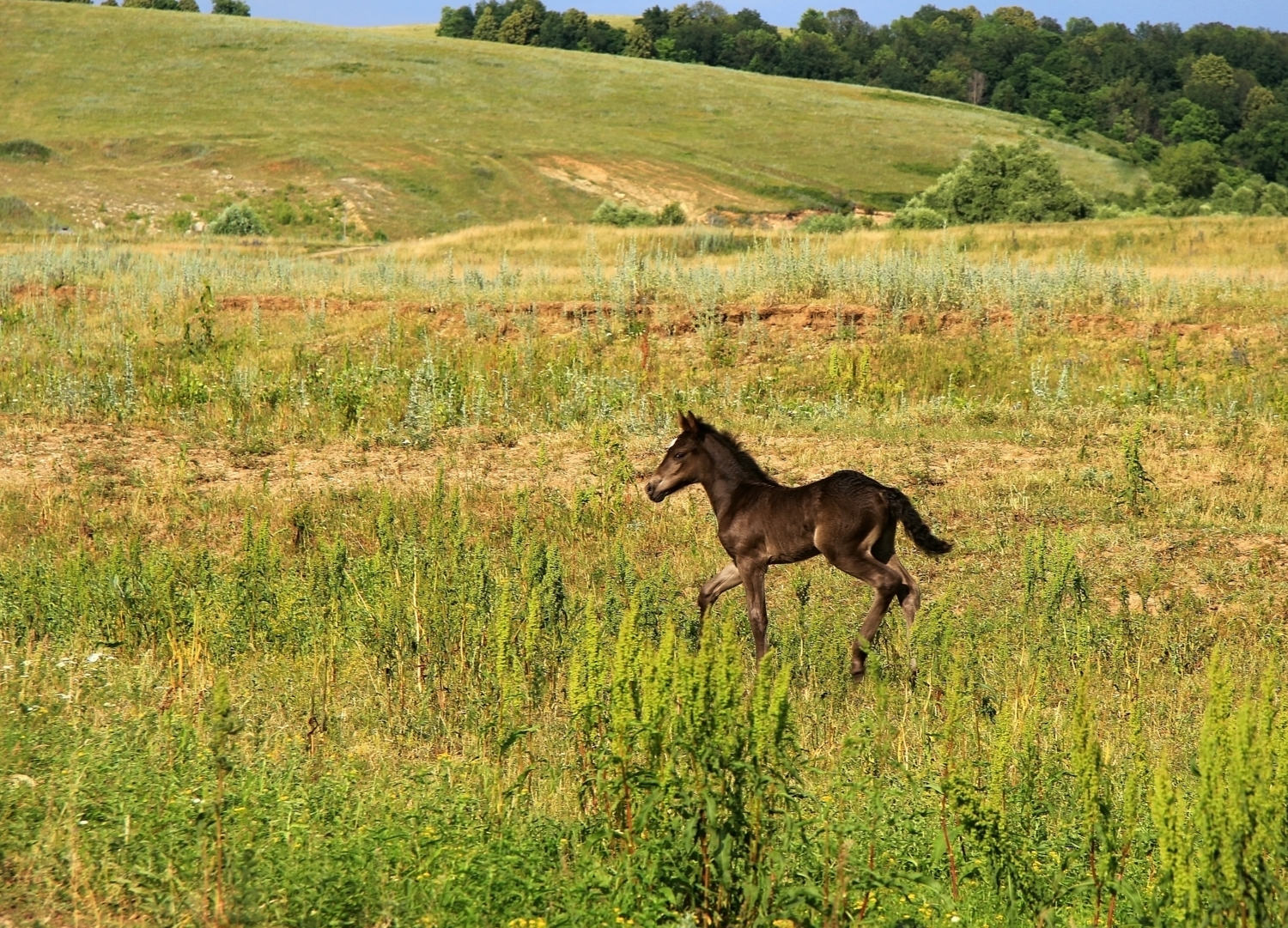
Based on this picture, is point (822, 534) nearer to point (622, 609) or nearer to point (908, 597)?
point (908, 597)

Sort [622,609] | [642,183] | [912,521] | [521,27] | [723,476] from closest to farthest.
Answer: [912,521] < [622,609] < [723,476] < [642,183] < [521,27]

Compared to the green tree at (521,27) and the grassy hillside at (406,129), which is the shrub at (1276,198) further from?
the green tree at (521,27)

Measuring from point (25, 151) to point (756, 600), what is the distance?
60.8 meters

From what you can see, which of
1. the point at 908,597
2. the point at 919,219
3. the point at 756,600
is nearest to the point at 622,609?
the point at 756,600

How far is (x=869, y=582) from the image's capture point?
29.8 feet

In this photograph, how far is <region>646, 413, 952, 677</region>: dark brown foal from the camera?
8984mm

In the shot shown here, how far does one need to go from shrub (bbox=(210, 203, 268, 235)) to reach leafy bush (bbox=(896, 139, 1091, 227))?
2392cm

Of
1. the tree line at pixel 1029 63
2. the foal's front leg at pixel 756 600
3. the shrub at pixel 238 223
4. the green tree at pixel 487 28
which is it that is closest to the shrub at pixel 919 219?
the shrub at pixel 238 223

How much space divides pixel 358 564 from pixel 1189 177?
70.6 m

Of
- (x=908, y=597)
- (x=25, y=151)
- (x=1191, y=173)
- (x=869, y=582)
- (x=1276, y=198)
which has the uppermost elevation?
(x=1191, y=173)

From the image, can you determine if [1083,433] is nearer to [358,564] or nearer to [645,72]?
[358,564]

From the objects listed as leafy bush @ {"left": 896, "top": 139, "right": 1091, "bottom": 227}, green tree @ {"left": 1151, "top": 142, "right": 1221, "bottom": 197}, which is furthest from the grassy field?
green tree @ {"left": 1151, "top": 142, "right": 1221, "bottom": 197}

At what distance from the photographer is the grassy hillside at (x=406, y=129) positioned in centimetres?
5975

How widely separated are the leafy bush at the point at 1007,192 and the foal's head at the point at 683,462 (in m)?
35.0
